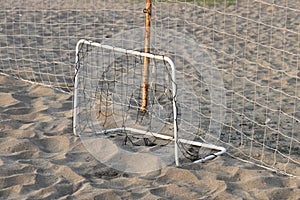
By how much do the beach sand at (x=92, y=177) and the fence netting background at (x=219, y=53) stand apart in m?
0.35

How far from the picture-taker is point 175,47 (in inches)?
322

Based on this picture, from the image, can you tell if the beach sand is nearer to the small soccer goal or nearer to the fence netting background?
the small soccer goal

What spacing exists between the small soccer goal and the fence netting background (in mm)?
205

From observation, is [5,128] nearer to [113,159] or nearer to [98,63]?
[113,159]

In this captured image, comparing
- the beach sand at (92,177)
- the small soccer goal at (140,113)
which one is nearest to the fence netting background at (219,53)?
the small soccer goal at (140,113)

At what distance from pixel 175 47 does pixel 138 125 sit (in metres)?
2.96

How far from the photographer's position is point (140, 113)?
5.60 metres

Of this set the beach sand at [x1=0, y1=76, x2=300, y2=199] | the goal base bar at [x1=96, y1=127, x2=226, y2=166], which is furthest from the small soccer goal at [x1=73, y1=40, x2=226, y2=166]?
the beach sand at [x1=0, y1=76, x2=300, y2=199]

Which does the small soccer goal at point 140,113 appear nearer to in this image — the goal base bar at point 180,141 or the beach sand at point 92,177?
the goal base bar at point 180,141

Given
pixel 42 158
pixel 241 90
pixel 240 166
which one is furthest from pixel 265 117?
pixel 42 158

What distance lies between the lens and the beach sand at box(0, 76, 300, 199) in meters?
4.07

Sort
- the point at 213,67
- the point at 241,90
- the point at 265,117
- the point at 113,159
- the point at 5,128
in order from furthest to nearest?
1. the point at 213,67
2. the point at 241,90
3. the point at 265,117
4. the point at 5,128
5. the point at 113,159

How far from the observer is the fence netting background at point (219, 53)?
530cm

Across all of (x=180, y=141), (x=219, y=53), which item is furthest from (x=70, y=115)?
(x=219, y=53)
